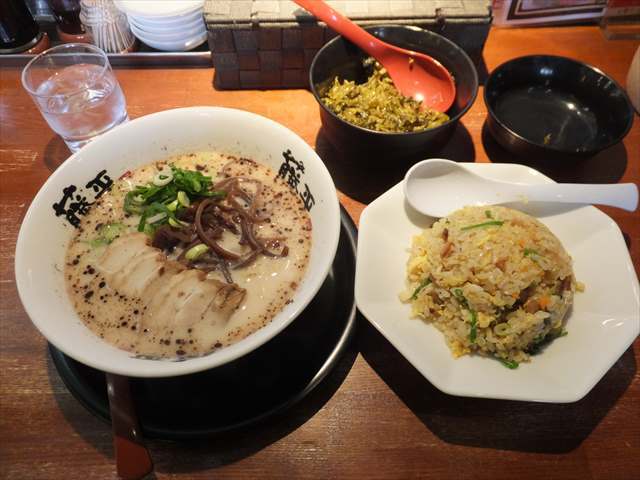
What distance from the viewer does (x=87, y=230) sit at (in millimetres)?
1454

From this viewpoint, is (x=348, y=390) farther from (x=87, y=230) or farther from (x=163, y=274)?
(x=87, y=230)

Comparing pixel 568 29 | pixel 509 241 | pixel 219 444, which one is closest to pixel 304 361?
pixel 219 444

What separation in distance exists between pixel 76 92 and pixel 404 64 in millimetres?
1375

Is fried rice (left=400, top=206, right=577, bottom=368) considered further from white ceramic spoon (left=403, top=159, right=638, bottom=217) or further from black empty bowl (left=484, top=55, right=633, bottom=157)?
black empty bowl (left=484, top=55, right=633, bottom=157)

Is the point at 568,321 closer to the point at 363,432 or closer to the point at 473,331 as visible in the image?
the point at 473,331

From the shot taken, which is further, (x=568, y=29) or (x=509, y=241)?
(x=568, y=29)

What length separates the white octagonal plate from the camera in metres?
1.18

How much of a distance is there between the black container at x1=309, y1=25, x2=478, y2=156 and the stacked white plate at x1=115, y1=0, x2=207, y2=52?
0.69 m

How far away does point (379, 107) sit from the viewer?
176cm

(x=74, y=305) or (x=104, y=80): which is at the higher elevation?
(x=104, y=80)

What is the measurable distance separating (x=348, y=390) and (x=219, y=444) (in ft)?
1.31

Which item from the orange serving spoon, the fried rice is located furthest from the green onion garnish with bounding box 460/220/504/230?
the orange serving spoon

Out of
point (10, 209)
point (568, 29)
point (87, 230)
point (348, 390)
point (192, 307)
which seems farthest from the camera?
point (568, 29)

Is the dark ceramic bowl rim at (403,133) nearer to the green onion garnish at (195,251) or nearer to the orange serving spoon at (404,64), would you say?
the orange serving spoon at (404,64)
